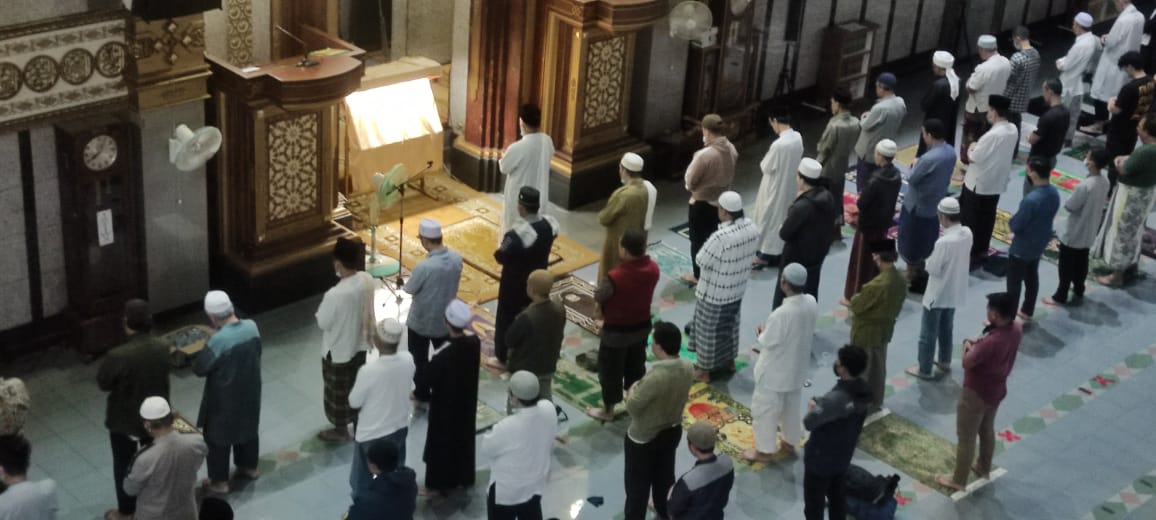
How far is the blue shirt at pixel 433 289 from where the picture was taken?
9367mm

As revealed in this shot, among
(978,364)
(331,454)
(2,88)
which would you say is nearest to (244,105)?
(2,88)

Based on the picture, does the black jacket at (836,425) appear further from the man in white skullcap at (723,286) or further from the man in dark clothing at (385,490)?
the man in dark clothing at (385,490)

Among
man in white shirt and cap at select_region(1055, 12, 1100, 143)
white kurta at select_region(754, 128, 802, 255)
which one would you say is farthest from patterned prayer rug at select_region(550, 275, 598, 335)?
man in white shirt and cap at select_region(1055, 12, 1100, 143)

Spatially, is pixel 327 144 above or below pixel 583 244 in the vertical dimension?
above

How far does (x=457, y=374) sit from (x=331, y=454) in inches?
54.2

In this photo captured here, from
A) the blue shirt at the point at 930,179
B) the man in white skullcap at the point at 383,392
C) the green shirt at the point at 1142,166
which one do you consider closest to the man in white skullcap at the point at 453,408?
the man in white skullcap at the point at 383,392

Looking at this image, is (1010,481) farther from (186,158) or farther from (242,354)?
(186,158)

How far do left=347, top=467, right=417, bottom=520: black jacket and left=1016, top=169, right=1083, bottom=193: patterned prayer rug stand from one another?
369 inches

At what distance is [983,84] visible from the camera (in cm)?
1417

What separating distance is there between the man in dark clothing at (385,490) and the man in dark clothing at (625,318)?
2.60 m

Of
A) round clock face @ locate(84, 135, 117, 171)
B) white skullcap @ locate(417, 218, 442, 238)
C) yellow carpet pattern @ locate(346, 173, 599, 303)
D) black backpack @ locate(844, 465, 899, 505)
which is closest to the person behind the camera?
black backpack @ locate(844, 465, 899, 505)

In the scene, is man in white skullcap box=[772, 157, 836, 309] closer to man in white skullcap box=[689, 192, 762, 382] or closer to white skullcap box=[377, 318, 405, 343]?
man in white skullcap box=[689, 192, 762, 382]

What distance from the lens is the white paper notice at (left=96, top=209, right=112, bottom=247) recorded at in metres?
10.0

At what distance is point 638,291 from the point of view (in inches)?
380
